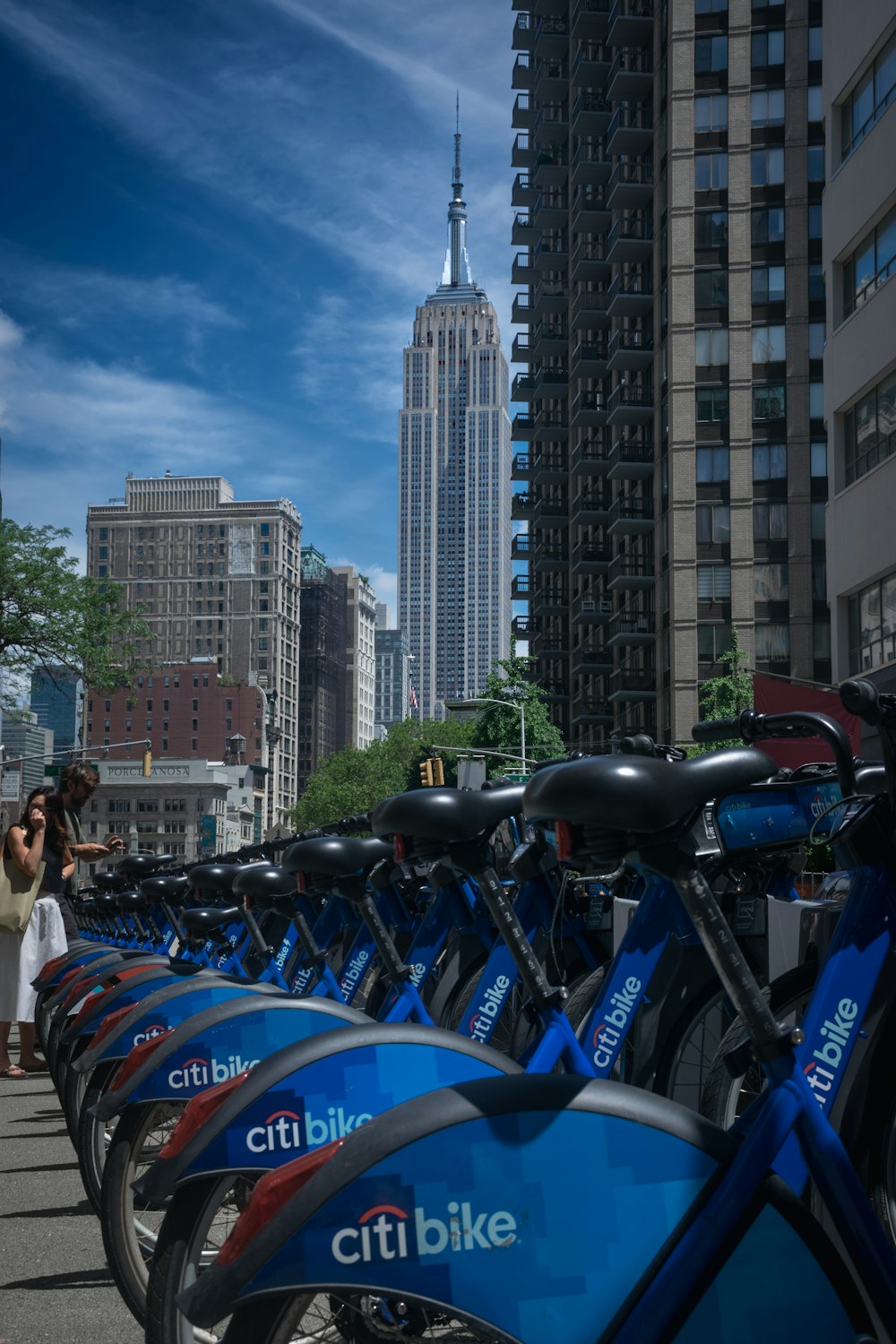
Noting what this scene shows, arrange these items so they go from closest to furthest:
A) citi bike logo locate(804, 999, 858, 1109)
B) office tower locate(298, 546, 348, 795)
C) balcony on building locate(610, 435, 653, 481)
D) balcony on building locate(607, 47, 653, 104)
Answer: citi bike logo locate(804, 999, 858, 1109) → balcony on building locate(610, 435, 653, 481) → balcony on building locate(607, 47, 653, 104) → office tower locate(298, 546, 348, 795)

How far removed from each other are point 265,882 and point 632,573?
206ft

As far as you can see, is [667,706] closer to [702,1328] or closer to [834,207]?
[834,207]

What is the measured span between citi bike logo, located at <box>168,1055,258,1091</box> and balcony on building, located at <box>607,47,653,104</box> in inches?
2803

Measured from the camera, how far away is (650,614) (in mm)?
66188

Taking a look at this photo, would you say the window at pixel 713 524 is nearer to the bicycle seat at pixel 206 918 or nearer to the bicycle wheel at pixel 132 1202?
the bicycle seat at pixel 206 918

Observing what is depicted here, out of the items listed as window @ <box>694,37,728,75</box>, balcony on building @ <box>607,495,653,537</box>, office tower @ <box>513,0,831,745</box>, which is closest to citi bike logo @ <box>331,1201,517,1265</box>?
office tower @ <box>513,0,831,745</box>

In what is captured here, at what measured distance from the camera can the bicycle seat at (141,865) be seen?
10672mm

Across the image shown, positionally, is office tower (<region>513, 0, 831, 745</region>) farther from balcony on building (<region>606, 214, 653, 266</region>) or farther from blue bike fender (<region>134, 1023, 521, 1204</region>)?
blue bike fender (<region>134, 1023, 521, 1204</region>)

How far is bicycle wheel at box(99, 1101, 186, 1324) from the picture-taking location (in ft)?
12.4

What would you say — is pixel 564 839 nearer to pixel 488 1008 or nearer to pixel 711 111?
pixel 488 1008

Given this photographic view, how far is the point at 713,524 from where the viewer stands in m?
60.4

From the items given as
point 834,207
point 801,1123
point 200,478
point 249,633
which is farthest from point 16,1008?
point 200,478

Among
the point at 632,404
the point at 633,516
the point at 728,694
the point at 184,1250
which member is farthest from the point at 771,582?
the point at 184,1250

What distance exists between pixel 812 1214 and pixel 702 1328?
0.77ft
